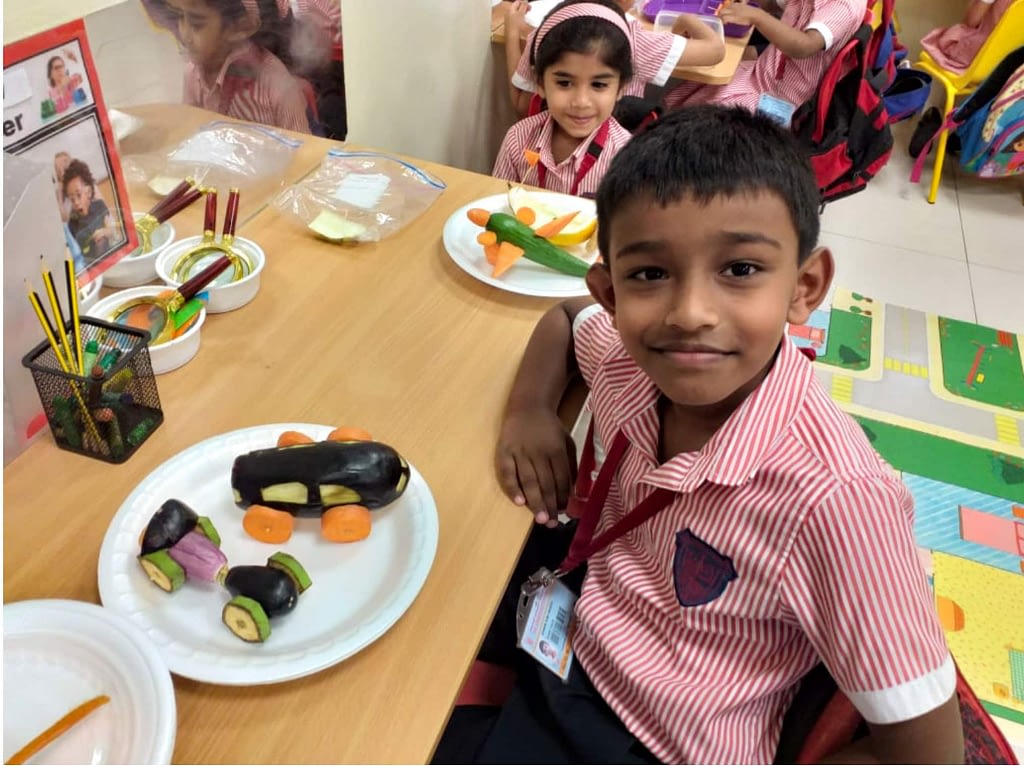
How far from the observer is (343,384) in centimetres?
87

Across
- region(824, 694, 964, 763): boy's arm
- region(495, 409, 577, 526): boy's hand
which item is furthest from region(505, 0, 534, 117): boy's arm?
region(824, 694, 964, 763): boy's arm

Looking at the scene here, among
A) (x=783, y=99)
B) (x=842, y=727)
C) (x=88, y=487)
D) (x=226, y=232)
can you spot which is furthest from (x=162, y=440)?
(x=783, y=99)

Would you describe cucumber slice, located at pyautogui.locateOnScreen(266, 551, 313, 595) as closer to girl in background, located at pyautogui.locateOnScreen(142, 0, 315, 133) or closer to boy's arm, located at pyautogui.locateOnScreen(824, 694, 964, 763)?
boy's arm, located at pyautogui.locateOnScreen(824, 694, 964, 763)

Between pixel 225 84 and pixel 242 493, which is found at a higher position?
pixel 225 84

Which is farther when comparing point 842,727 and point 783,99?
point 783,99

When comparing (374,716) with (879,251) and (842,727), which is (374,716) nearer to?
(842,727)

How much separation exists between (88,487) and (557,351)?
1.73ft

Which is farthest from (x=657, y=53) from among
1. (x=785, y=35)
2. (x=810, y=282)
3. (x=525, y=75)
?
(x=810, y=282)

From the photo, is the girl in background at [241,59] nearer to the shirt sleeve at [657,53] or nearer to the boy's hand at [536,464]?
the boy's hand at [536,464]

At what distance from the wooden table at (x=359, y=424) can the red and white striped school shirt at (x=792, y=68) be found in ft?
4.68

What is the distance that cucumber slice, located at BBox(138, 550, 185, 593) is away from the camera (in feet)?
2.01

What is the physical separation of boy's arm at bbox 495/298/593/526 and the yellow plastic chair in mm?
2733

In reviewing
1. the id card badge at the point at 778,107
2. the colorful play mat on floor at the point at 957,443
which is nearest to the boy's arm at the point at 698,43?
the id card badge at the point at 778,107

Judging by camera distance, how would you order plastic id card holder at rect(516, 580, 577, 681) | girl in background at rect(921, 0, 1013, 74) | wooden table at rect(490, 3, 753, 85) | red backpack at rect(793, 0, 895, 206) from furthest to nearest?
girl in background at rect(921, 0, 1013, 74)
red backpack at rect(793, 0, 895, 206)
wooden table at rect(490, 3, 753, 85)
plastic id card holder at rect(516, 580, 577, 681)
